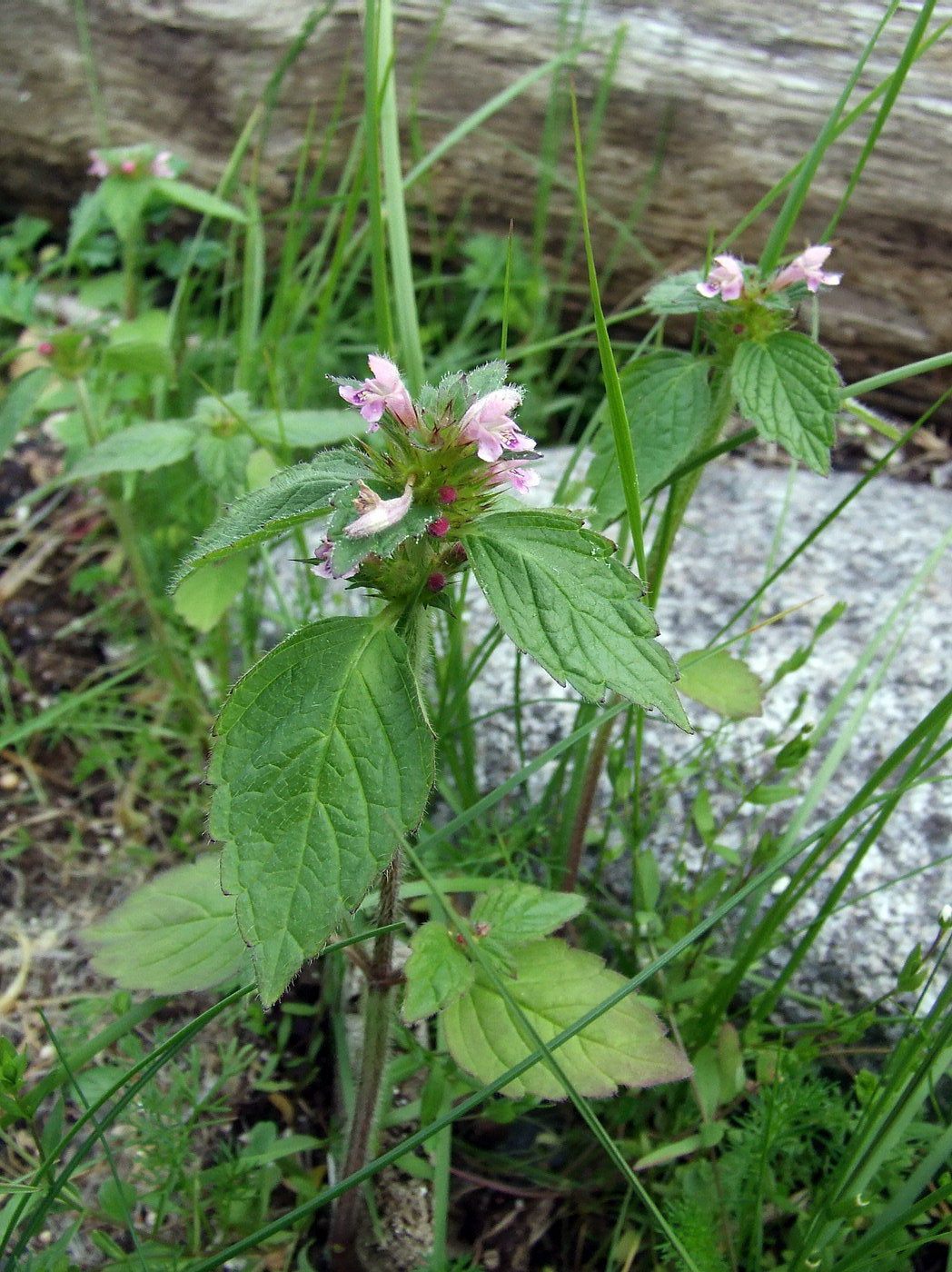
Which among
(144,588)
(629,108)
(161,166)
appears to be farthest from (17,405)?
(629,108)

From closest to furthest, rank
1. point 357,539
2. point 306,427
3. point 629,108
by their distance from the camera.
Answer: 1. point 357,539
2. point 306,427
3. point 629,108

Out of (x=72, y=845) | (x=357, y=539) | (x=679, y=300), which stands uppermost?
(x=679, y=300)

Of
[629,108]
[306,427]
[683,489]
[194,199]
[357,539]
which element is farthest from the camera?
[629,108]

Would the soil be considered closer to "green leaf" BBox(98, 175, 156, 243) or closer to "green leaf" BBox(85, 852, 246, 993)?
"green leaf" BBox(85, 852, 246, 993)

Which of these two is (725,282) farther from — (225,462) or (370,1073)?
(370,1073)

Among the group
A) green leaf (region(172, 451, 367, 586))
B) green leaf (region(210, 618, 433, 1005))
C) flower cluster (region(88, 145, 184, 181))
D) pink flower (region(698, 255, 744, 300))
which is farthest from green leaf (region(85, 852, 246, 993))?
flower cluster (region(88, 145, 184, 181))

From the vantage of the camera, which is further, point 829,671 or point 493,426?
point 829,671

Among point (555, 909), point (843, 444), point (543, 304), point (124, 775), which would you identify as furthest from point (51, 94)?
point (555, 909)

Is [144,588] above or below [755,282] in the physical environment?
below
